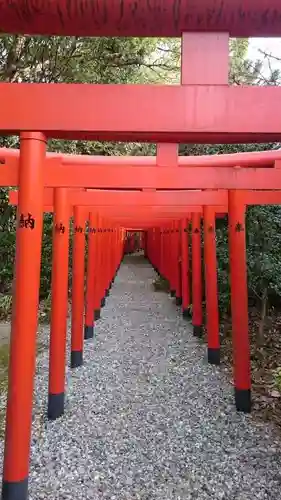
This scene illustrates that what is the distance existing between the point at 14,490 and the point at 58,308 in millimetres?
1912

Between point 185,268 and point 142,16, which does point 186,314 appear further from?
point 142,16

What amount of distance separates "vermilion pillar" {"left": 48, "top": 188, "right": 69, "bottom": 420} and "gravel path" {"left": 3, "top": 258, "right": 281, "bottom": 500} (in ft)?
0.75

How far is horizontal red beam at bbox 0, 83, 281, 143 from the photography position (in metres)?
2.11

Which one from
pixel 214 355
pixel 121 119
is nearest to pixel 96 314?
pixel 214 355

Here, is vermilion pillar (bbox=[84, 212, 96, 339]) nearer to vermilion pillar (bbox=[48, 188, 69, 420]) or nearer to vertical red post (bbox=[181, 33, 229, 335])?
vermilion pillar (bbox=[48, 188, 69, 420])

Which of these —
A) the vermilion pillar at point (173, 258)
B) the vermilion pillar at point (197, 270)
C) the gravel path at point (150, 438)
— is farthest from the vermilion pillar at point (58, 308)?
the vermilion pillar at point (173, 258)

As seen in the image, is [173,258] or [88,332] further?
[173,258]

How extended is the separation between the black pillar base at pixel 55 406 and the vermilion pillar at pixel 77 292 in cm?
153

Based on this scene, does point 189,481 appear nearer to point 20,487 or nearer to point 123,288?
point 20,487

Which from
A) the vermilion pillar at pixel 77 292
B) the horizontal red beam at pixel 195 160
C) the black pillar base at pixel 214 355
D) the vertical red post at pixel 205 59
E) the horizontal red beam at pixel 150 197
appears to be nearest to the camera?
the vertical red post at pixel 205 59

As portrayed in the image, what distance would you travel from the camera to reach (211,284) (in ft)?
19.4

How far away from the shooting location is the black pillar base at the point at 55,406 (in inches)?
169

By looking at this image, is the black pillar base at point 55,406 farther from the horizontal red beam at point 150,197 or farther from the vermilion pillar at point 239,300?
the horizontal red beam at point 150,197

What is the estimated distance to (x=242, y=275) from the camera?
4441 mm
